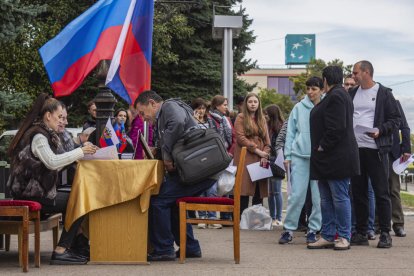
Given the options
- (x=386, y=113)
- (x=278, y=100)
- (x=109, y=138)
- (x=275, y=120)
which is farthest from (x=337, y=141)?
(x=278, y=100)

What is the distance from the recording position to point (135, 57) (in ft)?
40.9

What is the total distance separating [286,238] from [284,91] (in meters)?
155

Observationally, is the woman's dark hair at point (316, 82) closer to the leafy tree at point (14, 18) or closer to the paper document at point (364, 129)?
the paper document at point (364, 129)

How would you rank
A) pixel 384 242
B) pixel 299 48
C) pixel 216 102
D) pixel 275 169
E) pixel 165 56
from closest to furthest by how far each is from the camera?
pixel 384 242
pixel 275 169
pixel 216 102
pixel 165 56
pixel 299 48

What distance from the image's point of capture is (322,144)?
10711 mm

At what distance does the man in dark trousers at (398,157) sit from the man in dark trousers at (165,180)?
3.76 metres

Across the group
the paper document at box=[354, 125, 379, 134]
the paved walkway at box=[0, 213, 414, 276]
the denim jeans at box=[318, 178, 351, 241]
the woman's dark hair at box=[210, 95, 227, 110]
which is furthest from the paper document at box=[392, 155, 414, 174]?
the woman's dark hair at box=[210, 95, 227, 110]

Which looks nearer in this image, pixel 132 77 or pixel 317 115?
pixel 317 115

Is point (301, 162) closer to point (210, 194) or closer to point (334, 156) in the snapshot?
point (334, 156)

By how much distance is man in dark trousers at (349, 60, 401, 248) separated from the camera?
11.3 meters

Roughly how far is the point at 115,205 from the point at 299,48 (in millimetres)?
151134

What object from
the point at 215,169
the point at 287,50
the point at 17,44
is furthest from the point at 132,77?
the point at 287,50

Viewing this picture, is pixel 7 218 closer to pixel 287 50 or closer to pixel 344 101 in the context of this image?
pixel 344 101

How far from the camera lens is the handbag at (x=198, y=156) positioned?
30.8 feet
